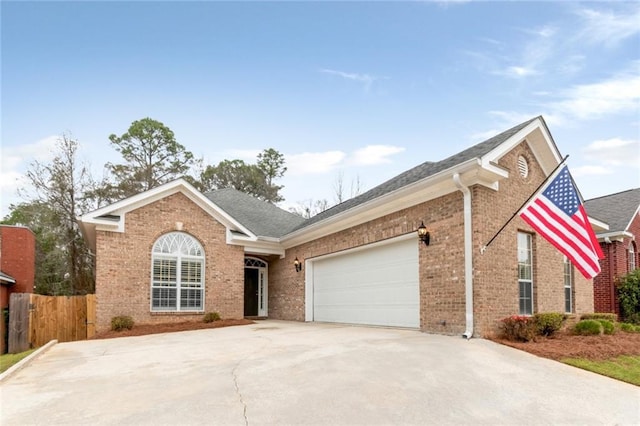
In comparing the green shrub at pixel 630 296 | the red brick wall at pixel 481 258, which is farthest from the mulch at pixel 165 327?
the green shrub at pixel 630 296

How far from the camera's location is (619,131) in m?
13.0

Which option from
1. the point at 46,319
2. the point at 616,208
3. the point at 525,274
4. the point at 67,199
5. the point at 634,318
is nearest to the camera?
the point at 525,274

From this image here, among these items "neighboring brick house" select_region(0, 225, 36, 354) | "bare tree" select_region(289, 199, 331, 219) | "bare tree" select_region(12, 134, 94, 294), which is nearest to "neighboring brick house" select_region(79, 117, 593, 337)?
"neighboring brick house" select_region(0, 225, 36, 354)

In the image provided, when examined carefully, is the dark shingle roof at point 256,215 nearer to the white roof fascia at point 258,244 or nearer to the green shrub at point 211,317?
the white roof fascia at point 258,244

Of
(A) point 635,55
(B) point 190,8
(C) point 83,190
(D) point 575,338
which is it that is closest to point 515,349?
(D) point 575,338

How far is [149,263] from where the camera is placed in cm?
1344

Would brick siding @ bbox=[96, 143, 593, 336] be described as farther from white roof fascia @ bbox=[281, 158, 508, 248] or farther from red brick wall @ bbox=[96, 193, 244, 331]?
white roof fascia @ bbox=[281, 158, 508, 248]

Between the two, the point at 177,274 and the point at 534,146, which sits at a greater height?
the point at 534,146

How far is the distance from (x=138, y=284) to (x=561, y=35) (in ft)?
44.8

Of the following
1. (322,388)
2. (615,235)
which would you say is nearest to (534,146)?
(615,235)

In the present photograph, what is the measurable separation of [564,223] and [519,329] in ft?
7.48

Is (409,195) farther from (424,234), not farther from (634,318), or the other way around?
(634,318)

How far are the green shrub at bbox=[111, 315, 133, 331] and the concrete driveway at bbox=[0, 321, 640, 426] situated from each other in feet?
14.4

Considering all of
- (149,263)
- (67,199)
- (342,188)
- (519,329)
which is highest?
(342,188)
